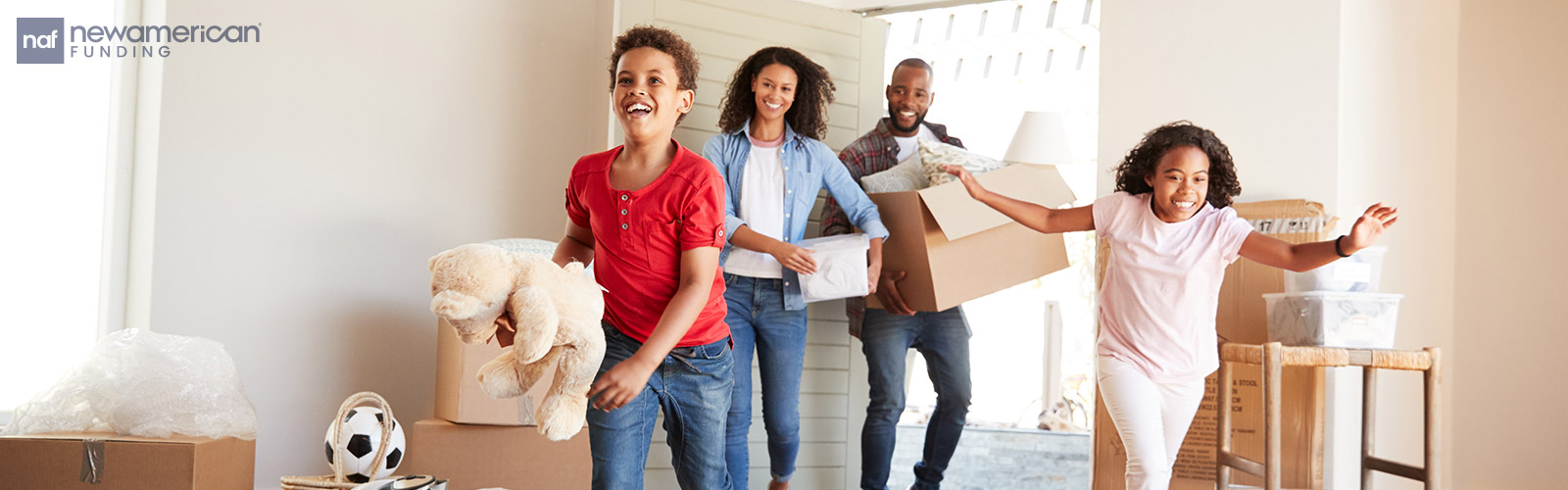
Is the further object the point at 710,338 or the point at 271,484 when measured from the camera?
the point at 271,484

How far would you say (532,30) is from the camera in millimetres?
3480

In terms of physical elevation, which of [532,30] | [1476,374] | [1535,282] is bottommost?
[1476,374]

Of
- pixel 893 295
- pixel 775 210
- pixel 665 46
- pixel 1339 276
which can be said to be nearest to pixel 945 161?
pixel 893 295

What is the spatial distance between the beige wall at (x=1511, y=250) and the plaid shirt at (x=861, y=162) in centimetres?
178

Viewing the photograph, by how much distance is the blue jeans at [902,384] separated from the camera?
10.1ft

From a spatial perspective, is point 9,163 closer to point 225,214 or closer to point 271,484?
point 225,214

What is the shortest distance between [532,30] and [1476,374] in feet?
10.5

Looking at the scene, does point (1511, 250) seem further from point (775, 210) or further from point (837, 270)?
point (775, 210)

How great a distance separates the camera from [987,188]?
2.83 metres

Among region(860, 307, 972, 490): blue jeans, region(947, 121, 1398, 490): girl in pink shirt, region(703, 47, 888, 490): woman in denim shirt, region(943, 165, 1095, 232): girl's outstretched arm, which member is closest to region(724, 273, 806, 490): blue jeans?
region(703, 47, 888, 490): woman in denim shirt

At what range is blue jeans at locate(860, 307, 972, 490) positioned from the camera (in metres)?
3.07

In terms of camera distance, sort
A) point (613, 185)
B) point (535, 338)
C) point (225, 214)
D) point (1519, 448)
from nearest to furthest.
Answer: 1. point (535, 338)
2. point (613, 185)
3. point (225, 214)
4. point (1519, 448)

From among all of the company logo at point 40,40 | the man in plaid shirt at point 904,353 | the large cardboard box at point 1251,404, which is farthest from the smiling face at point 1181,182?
the company logo at point 40,40

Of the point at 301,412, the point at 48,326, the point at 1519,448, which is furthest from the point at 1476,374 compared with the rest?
the point at 48,326
